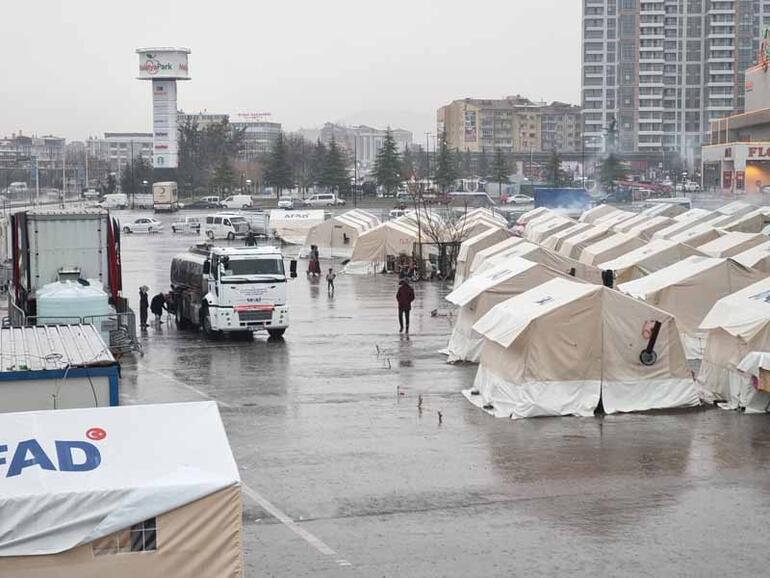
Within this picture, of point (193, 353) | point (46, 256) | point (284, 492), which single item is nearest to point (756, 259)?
point (193, 353)

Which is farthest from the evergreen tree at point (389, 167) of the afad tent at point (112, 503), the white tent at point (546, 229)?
the afad tent at point (112, 503)

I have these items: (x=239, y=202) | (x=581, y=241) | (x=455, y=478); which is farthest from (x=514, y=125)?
(x=455, y=478)

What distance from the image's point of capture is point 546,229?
50531 millimetres

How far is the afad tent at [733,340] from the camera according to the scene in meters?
17.7

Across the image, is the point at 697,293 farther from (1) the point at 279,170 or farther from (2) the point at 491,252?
(1) the point at 279,170

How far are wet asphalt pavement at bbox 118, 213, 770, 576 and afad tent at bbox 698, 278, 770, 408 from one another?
82cm

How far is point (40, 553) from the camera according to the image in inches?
298

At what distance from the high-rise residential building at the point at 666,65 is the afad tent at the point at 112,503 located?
140 meters

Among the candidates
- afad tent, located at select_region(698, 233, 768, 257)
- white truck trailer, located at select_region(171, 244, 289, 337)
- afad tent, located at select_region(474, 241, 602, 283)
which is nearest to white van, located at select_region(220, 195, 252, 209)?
afad tent, located at select_region(698, 233, 768, 257)

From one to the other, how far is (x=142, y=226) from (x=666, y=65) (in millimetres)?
93477

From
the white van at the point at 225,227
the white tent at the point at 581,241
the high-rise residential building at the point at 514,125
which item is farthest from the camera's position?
the high-rise residential building at the point at 514,125

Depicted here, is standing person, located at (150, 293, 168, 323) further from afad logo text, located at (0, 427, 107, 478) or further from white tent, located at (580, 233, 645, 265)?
afad logo text, located at (0, 427, 107, 478)

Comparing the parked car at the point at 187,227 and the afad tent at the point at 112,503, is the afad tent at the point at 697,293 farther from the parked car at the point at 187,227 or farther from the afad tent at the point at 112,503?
the parked car at the point at 187,227

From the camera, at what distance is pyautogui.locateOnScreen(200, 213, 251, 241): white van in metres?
64.5
